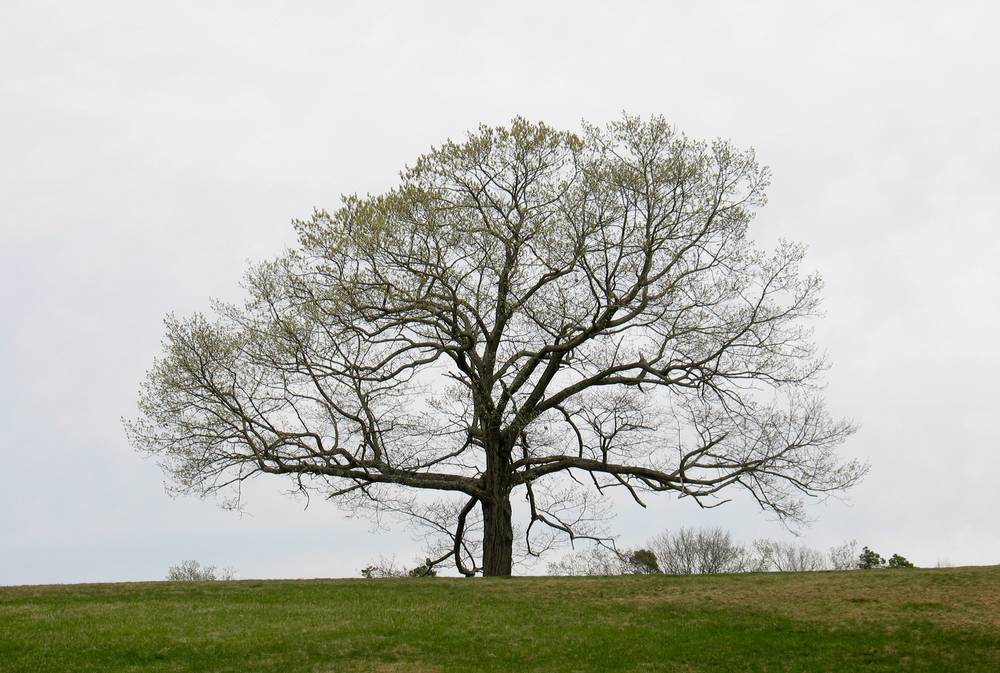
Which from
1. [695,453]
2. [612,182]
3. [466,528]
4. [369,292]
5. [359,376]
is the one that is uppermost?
[612,182]

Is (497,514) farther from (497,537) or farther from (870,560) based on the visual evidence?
(870,560)

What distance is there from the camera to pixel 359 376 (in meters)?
27.7

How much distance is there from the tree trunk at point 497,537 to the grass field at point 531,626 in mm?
3752

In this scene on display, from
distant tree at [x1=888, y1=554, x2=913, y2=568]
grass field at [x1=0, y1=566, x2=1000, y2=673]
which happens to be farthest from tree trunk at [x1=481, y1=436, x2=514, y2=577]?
distant tree at [x1=888, y1=554, x2=913, y2=568]

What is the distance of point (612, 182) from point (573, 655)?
560 inches

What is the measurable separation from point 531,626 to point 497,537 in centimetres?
882

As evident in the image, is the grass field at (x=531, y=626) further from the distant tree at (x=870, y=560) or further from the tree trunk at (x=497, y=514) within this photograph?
the distant tree at (x=870, y=560)

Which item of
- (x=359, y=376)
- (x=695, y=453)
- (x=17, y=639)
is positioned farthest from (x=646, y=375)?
(x=17, y=639)

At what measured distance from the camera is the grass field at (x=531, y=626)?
17406 millimetres

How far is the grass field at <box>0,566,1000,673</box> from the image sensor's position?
17.4 metres

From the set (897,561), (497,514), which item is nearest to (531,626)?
(497,514)

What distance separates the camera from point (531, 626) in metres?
19.8

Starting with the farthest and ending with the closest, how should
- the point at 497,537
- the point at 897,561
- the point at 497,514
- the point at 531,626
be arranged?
the point at 897,561 < the point at 497,514 < the point at 497,537 < the point at 531,626

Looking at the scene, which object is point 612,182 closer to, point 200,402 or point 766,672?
point 200,402
